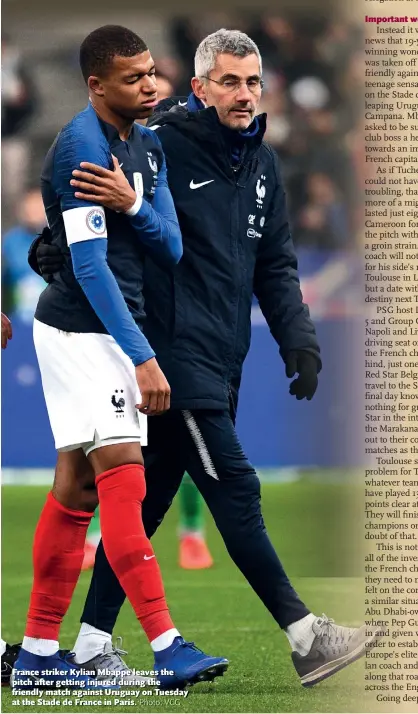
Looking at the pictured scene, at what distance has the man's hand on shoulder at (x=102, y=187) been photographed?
12.9ft

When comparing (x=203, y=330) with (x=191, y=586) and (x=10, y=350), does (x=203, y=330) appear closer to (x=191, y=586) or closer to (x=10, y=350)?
(x=191, y=586)

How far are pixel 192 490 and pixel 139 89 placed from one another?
11.1 ft

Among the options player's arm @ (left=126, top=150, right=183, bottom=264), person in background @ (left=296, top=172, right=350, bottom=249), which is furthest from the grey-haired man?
person in background @ (left=296, top=172, right=350, bottom=249)

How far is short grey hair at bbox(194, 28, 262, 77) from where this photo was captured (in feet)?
14.2

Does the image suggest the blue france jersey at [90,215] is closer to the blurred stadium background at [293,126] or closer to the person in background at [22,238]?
the blurred stadium background at [293,126]

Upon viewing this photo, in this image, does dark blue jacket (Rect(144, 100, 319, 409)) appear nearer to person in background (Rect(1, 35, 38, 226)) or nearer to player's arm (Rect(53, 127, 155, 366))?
player's arm (Rect(53, 127, 155, 366))

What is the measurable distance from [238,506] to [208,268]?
0.71 m

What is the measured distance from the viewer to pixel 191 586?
6.80 m

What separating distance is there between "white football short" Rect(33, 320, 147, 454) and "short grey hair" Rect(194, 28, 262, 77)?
93 cm

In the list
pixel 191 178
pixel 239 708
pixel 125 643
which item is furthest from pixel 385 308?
pixel 125 643

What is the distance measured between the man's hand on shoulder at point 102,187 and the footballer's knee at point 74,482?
73cm

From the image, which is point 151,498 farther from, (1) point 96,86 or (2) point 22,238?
(2) point 22,238

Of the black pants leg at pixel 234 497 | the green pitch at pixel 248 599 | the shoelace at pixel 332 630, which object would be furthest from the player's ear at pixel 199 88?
the shoelace at pixel 332 630

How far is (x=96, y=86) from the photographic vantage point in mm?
4066
